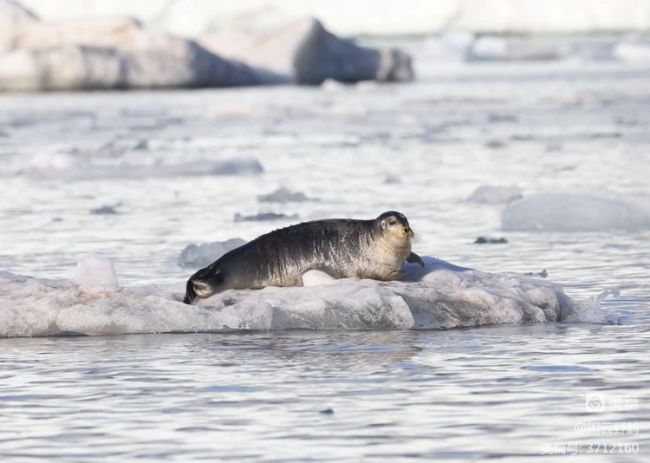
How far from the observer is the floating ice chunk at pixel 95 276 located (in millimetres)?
7047

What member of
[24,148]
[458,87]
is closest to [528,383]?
[24,148]

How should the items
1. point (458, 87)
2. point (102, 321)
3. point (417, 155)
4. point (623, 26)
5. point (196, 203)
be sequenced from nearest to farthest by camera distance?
point (102, 321), point (196, 203), point (417, 155), point (458, 87), point (623, 26)

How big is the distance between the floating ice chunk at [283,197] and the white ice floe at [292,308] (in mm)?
5799

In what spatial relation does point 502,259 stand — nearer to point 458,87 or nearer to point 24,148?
point 24,148

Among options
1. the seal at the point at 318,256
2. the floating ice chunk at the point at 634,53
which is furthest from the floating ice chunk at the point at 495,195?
the floating ice chunk at the point at 634,53

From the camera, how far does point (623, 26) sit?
216ft

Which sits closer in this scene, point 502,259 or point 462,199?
point 502,259

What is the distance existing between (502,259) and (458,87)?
2596 cm

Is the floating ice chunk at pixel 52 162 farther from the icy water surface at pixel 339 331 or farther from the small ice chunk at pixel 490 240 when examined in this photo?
the small ice chunk at pixel 490 240

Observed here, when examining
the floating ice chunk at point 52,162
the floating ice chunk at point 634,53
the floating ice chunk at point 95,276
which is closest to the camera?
the floating ice chunk at point 95,276

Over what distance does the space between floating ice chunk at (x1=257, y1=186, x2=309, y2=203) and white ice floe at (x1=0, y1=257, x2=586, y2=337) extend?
5799mm

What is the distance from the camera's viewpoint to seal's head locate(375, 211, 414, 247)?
23.5 feet

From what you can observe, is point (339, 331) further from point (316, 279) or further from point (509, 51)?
point (509, 51)

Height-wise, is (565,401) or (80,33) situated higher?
(80,33)
